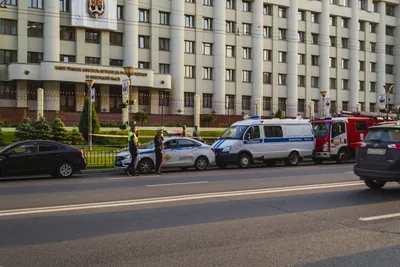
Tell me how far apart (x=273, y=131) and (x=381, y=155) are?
1033cm

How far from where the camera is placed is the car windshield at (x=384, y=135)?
11.1m

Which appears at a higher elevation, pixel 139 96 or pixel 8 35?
pixel 8 35

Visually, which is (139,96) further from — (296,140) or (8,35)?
(296,140)

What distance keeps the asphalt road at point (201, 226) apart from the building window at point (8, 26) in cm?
3335

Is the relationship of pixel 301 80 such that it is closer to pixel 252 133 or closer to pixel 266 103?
pixel 266 103

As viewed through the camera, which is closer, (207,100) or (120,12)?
(120,12)

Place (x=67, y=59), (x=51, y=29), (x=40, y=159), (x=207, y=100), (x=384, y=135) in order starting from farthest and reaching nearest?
(x=207, y=100)
(x=67, y=59)
(x=51, y=29)
(x=40, y=159)
(x=384, y=135)

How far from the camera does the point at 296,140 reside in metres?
22.0

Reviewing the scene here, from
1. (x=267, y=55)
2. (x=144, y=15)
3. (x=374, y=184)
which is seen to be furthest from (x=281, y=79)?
(x=374, y=184)

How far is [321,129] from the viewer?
23.3 meters

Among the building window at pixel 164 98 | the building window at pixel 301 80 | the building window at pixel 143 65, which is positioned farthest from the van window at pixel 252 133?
the building window at pixel 301 80

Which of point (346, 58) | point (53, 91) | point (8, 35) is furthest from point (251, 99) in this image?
point (8, 35)

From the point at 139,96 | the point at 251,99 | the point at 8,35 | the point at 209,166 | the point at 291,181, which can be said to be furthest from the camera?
the point at 251,99

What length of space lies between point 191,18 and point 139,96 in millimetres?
10409
